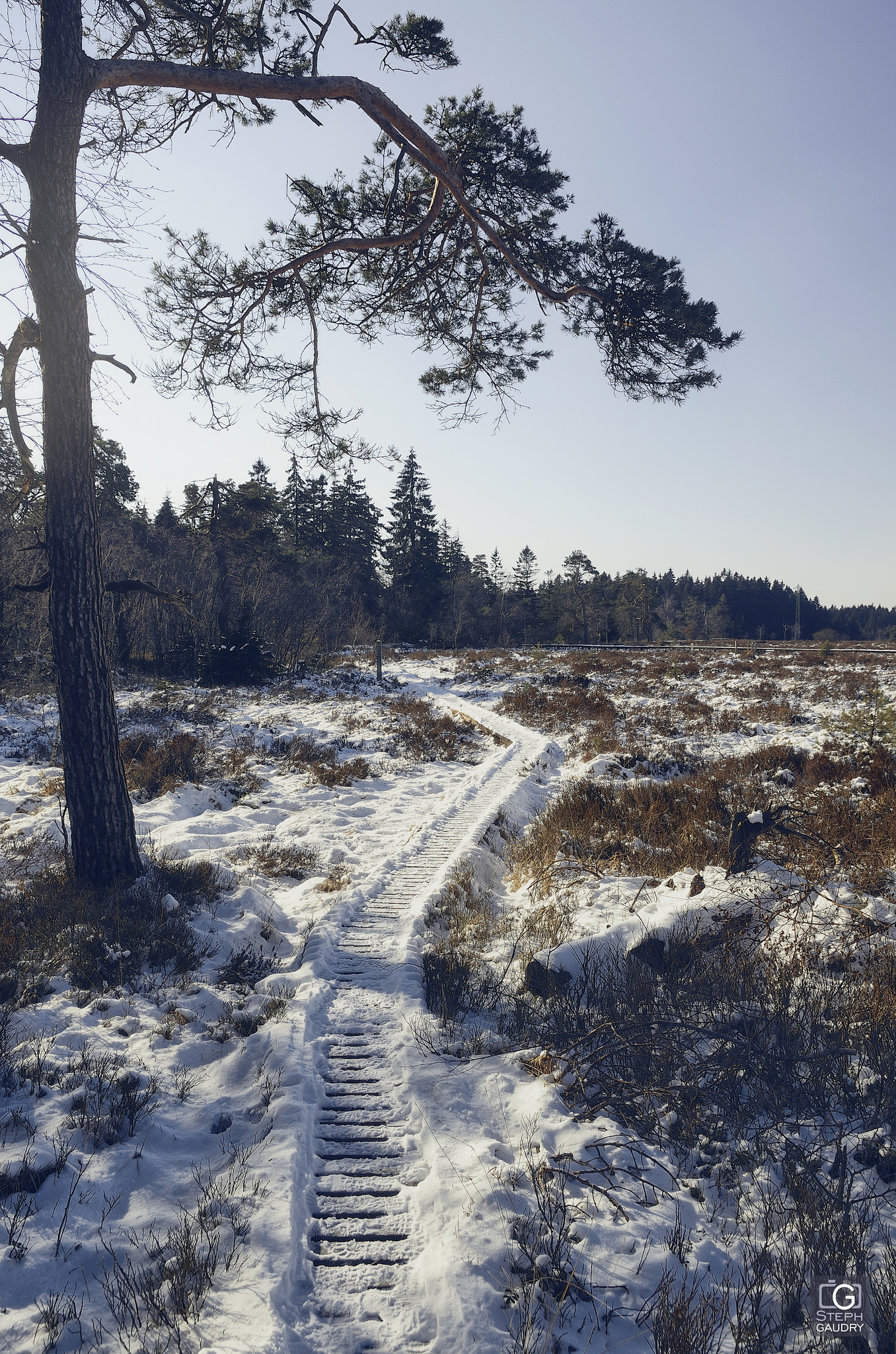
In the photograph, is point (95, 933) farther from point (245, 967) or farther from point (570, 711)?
point (570, 711)

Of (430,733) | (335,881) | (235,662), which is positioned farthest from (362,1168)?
(235,662)

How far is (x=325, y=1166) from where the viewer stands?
9.61 ft

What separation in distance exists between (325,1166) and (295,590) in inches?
1300

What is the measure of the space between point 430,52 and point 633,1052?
899 centimetres

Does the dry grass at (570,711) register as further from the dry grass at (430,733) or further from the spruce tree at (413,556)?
the spruce tree at (413,556)

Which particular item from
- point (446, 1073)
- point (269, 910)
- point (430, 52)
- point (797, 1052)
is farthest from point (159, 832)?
point (430, 52)

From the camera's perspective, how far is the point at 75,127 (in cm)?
513

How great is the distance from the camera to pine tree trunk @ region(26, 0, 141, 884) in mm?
5031

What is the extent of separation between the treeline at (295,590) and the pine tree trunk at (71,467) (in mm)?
382

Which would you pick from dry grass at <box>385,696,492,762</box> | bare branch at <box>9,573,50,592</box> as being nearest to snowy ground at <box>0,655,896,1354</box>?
bare branch at <box>9,573,50,592</box>

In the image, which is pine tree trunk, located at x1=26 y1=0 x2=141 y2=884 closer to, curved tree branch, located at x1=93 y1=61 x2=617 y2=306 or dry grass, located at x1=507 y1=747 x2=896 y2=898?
curved tree branch, located at x1=93 y1=61 x2=617 y2=306

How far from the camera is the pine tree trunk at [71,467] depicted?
5.03m

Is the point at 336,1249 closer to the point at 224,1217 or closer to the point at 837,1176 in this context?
the point at 224,1217

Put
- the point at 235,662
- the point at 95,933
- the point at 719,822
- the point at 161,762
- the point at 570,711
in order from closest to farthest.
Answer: the point at 95,933 < the point at 719,822 < the point at 161,762 < the point at 570,711 < the point at 235,662
